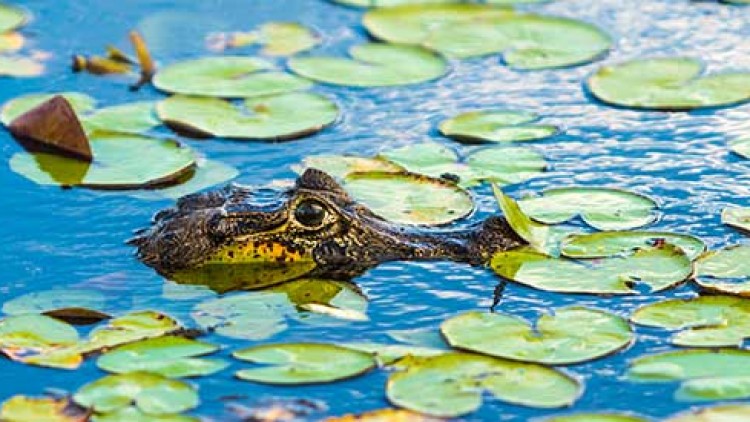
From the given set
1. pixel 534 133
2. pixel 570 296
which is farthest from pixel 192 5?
pixel 570 296

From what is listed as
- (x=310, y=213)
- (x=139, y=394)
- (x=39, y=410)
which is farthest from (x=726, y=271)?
(x=39, y=410)

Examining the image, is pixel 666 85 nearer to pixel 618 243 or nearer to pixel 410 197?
pixel 410 197

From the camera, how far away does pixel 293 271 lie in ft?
25.7

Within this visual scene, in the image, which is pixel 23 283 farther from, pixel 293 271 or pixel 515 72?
pixel 515 72

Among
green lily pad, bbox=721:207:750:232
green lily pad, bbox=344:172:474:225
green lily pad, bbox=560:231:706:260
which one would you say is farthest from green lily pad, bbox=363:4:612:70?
green lily pad, bbox=560:231:706:260

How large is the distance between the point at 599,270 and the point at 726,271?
0.48 m

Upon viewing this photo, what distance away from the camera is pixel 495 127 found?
930 cm

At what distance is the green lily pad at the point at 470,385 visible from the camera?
6469mm

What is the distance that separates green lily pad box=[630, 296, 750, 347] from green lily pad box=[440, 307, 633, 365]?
141 mm

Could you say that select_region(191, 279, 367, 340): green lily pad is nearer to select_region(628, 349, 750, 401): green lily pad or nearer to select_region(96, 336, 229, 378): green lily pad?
select_region(96, 336, 229, 378): green lily pad

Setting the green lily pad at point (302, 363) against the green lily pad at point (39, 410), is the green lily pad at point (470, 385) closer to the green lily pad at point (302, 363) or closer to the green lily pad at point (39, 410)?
the green lily pad at point (302, 363)

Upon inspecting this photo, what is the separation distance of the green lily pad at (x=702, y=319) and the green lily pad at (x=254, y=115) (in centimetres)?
260

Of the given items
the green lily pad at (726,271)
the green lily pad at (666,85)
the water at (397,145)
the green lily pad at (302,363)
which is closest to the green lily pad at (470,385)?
the water at (397,145)

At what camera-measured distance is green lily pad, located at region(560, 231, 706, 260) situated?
7.75 meters
